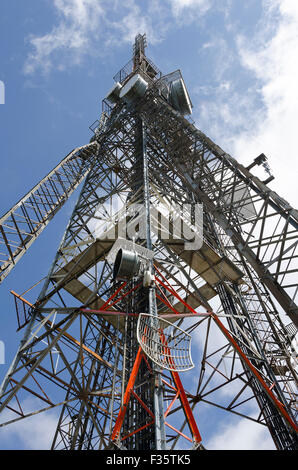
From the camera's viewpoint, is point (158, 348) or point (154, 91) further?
point (154, 91)

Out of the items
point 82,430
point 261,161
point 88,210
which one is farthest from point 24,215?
point 261,161

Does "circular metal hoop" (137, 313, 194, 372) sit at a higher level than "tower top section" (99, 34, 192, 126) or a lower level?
Answer: lower

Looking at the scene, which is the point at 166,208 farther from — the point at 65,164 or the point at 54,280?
the point at 65,164

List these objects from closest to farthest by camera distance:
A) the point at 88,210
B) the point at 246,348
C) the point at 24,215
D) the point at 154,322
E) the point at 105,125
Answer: the point at 154,322, the point at 246,348, the point at 24,215, the point at 88,210, the point at 105,125

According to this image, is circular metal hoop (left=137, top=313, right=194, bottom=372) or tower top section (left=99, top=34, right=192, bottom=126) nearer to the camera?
circular metal hoop (left=137, top=313, right=194, bottom=372)

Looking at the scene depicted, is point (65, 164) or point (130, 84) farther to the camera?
point (130, 84)

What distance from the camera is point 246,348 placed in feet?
40.1

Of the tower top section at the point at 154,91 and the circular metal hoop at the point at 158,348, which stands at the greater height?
the tower top section at the point at 154,91

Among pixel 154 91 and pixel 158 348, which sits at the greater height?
pixel 154 91

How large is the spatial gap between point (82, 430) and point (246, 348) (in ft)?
25.3

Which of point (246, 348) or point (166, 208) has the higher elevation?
point (166, 208)

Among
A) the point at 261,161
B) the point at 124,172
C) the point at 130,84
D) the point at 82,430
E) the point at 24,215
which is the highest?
the point at 130,84

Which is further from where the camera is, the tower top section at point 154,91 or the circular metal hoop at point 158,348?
the tower top section at point 154,91

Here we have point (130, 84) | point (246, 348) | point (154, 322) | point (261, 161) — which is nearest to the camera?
point (154, 322)
